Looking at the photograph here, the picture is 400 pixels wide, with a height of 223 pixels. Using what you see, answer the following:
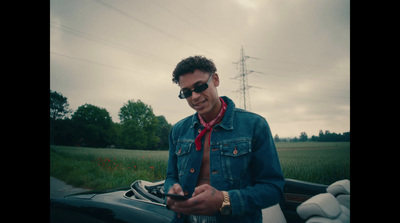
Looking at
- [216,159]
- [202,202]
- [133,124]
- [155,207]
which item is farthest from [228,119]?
[133,124]

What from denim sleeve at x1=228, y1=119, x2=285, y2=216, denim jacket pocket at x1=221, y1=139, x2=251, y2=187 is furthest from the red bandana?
denim sleeve at x1=228, y1=119, x2=285, y2=216

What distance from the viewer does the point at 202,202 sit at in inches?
37.9

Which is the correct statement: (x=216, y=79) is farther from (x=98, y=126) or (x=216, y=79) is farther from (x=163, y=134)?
(x=163, y=134)

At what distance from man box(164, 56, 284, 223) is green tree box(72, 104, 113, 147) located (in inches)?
660

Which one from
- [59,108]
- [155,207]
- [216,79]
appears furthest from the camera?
[59,108]

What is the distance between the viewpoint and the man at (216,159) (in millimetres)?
1047

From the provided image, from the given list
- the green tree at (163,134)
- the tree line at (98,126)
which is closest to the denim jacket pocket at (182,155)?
the tree line at (98,126)

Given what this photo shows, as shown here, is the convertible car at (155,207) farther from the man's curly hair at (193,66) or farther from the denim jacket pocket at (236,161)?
the man's curly hair at (193,66)

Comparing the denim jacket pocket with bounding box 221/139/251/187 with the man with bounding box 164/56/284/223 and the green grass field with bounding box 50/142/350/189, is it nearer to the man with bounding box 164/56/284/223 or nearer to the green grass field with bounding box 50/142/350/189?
the man with bounding box 164/56/284/223

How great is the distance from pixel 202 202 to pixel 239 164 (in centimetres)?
40

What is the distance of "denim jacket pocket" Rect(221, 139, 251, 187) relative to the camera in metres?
1.20

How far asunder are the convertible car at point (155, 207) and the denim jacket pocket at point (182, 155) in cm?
51
